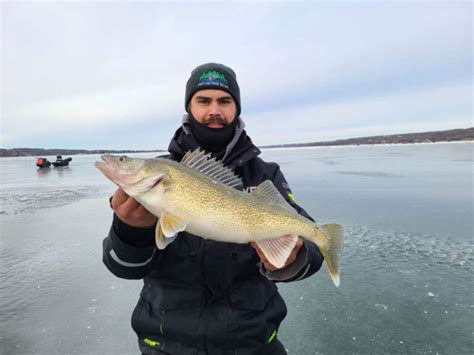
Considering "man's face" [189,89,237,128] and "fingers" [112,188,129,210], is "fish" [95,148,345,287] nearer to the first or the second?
"fingers" [112,188,129,210]

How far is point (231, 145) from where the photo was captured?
3.09m

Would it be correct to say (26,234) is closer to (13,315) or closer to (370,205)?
(13,315)

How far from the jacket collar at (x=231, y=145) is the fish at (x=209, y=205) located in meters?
0.33

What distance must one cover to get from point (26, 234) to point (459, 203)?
12.6 metres

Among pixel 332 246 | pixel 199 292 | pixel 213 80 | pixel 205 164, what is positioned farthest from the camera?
pixel 213 80

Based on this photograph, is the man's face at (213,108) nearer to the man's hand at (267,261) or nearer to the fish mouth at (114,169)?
the fish mouth at (114,169)

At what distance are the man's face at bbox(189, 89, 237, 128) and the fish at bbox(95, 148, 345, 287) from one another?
0.51m

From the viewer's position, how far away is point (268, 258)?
8.50 feet

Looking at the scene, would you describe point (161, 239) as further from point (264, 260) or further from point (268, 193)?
point (268, 193)

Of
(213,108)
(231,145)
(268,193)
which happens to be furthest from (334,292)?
(213,108)

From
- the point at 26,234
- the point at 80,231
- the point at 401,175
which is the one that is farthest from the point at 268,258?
the point at 401,175

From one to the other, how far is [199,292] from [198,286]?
0.16 feet

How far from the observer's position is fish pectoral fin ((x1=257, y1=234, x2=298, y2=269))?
2573mm

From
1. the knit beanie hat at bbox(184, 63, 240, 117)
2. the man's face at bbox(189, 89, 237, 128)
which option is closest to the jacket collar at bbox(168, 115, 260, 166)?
the man's face at bbox(189, 89, 237, 128)
